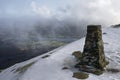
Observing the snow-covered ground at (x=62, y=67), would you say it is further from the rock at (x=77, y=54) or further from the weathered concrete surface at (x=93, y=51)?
the weathered concrete surface at (x=93, y=51)

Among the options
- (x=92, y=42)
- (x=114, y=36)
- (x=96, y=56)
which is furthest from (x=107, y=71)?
(x=114, y=36)

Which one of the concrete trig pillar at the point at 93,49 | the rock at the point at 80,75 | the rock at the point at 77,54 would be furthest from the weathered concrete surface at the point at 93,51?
the rock at the point at 77,54

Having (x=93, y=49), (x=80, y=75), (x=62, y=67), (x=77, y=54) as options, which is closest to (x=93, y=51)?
(x=93, y=49)

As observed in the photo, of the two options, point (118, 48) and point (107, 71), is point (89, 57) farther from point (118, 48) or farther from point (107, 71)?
point (118, 48)

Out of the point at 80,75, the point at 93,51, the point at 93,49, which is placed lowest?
the point at 80,75

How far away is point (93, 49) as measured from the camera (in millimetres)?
41781

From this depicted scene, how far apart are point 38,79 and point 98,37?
13.9 meters

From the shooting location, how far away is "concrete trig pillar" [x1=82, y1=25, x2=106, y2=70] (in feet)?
136

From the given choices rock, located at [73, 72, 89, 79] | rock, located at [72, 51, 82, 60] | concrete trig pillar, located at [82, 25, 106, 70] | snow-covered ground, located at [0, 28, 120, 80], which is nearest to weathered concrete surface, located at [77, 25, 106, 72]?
concrete trig pillar, located at [82, 25, 106, 70]

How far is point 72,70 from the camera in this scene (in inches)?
1673

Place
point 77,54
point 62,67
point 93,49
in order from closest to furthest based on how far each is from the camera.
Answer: point 93,49, point 62,67, point 77,54

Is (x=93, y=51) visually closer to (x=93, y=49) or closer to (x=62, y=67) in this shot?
(x=93, y=49)

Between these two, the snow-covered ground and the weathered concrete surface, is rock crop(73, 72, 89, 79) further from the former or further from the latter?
the weathered concrete surface

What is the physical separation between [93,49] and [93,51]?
1.26ft
